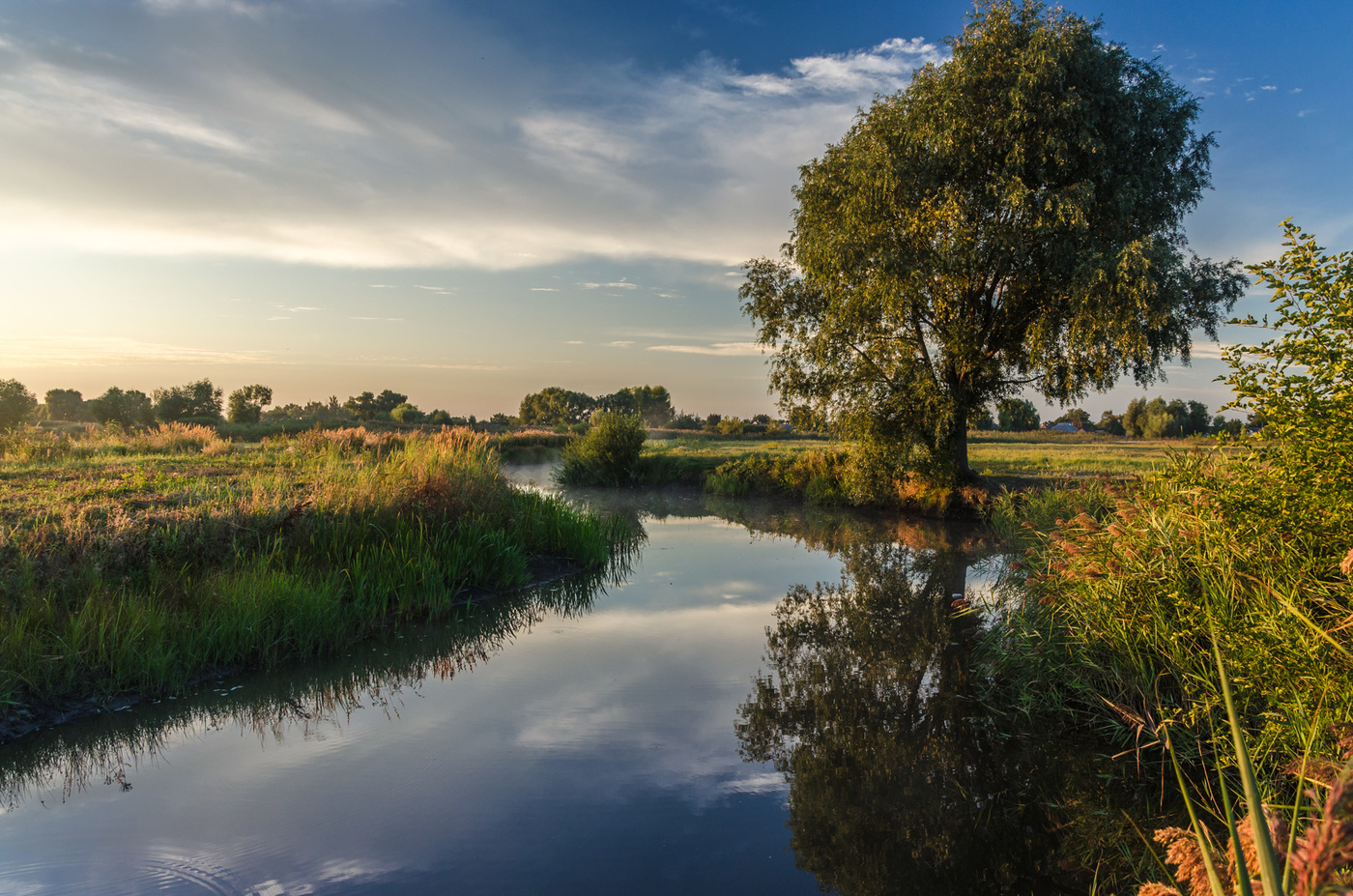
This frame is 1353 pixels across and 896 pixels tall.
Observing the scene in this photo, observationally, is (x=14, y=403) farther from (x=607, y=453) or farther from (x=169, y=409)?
(x=607, y=453)

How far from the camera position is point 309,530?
8312 millimetres

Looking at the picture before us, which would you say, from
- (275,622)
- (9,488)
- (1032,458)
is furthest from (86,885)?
(1032,458)

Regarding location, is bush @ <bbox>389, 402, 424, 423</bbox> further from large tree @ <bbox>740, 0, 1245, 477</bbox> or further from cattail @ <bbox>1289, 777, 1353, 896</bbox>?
cattail @ <bbox>1289, 777, 1353, 896</bbox>

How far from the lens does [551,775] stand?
15.4ft

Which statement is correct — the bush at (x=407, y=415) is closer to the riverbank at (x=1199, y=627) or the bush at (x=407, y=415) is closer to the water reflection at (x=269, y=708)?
the water reflection at (x=269, y=708)

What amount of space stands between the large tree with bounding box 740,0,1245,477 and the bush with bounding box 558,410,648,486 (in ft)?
27.5

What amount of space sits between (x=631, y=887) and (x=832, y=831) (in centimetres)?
129

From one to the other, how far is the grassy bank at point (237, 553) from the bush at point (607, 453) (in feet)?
36.1

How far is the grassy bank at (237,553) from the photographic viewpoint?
5.65 m

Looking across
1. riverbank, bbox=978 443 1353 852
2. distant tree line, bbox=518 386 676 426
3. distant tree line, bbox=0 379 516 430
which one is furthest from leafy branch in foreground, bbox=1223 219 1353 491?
distant tree line, bbox=518 386 676 426

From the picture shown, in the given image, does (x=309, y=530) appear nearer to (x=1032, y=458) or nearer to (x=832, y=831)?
(x=832, y=831)

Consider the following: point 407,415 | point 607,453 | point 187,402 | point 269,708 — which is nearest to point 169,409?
point 187,402

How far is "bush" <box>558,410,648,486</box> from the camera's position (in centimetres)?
2328

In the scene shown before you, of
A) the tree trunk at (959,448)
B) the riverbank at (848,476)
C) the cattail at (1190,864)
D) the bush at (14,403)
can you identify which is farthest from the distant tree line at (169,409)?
the cattail at (1190,864)
